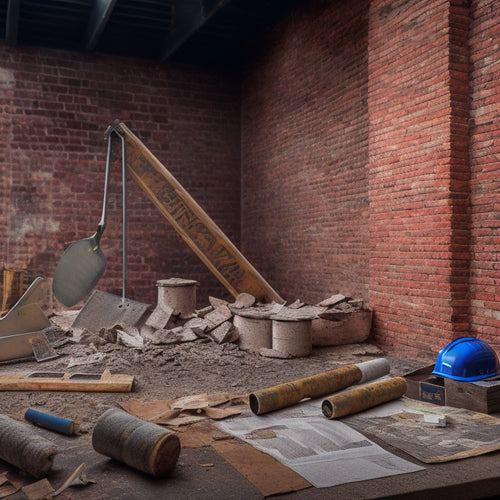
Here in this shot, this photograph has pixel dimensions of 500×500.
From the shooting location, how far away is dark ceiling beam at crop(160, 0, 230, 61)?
8492 mm

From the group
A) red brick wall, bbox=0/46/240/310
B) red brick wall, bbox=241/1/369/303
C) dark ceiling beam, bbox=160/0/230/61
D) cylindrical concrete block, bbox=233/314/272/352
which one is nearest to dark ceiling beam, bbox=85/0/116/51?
red brick wall, bbox=0/46/240/310

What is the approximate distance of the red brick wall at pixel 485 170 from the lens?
16.9 ft

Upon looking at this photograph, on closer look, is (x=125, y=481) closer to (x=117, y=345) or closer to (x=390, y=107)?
(x=117, y=345)

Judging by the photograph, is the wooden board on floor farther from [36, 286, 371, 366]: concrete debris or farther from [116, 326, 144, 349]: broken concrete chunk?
[116, 326, 144, 349]: broken concrete chunk

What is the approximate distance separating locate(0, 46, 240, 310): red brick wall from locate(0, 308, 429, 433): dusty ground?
3.66m

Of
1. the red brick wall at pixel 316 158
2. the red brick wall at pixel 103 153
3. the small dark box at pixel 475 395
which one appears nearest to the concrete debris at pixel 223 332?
the red brick wall at pixel 316 158

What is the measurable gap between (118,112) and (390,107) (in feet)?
19.1

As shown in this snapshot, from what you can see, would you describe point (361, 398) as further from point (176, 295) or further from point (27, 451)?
point (176, 295)

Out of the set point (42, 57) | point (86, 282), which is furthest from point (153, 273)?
point (42, 57)

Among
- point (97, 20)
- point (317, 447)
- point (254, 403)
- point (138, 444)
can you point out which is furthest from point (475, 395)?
point (97, 20)

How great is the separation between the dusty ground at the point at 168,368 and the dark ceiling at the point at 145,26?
524 centimetres

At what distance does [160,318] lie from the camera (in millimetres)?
6711

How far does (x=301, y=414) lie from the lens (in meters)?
3.92

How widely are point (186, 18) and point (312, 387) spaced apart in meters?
7.33
